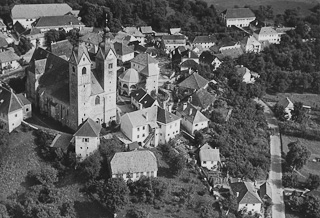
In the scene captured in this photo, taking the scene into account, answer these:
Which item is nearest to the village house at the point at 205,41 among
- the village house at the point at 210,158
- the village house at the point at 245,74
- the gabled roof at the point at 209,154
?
the village house at the point at 245,74

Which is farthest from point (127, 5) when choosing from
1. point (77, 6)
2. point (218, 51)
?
point (218, 51)

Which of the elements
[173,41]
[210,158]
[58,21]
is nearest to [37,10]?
[58,21]

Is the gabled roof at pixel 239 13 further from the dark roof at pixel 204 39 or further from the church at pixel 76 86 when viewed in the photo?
the church at pixel 76 86

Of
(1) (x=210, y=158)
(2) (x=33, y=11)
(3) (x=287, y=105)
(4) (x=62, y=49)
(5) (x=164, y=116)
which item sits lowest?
(3) (x=287, y=105)

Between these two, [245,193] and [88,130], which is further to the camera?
[245,193]

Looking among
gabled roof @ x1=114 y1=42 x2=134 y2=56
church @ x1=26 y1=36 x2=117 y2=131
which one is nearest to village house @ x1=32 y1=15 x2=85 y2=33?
gabled roof @ x1=114 y1=42 x2=134 y2=56

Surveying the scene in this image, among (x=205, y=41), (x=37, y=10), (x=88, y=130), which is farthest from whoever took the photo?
(x=37, y=10)

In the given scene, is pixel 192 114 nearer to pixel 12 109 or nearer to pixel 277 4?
pixel 12 109

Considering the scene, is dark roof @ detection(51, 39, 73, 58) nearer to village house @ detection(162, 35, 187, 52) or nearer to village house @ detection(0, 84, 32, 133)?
village house @ detection(0, 84, 32, 133)
